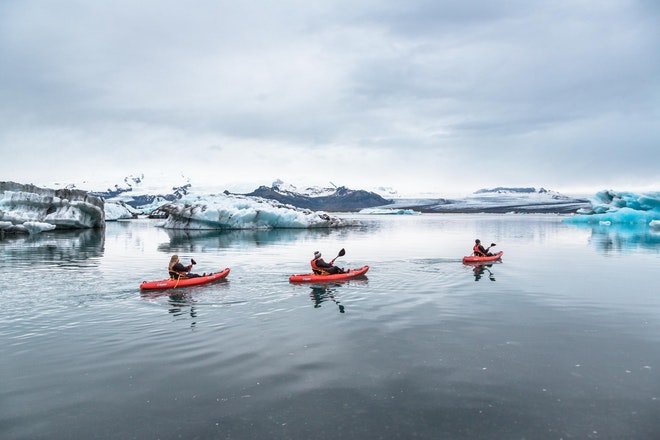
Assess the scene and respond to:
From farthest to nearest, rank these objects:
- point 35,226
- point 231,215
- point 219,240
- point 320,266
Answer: point 231,215
point 35,226
point 219,240
point 320,266

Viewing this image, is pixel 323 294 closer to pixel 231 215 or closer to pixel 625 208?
pixel 231 215

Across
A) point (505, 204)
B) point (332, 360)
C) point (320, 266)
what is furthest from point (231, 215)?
point (505, 204)

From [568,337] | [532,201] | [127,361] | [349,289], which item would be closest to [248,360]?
[127,361]

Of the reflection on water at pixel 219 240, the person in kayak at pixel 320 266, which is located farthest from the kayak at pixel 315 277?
the reflection on water at pixel 219 240

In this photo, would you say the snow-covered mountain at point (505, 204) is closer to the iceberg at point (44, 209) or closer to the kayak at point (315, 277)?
the iceberg at point (44, 209)

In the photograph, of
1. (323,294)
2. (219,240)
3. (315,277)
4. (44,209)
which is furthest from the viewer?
(44,209)

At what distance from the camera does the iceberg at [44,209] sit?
40.4 metres

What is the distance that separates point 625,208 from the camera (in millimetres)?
59875

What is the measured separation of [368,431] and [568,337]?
5377mm

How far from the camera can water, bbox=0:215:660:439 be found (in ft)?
18.0

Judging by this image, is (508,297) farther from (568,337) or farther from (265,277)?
(265,277)

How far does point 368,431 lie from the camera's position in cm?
528

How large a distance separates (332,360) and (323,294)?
611 centimetres

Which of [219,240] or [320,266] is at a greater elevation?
[320,266]
